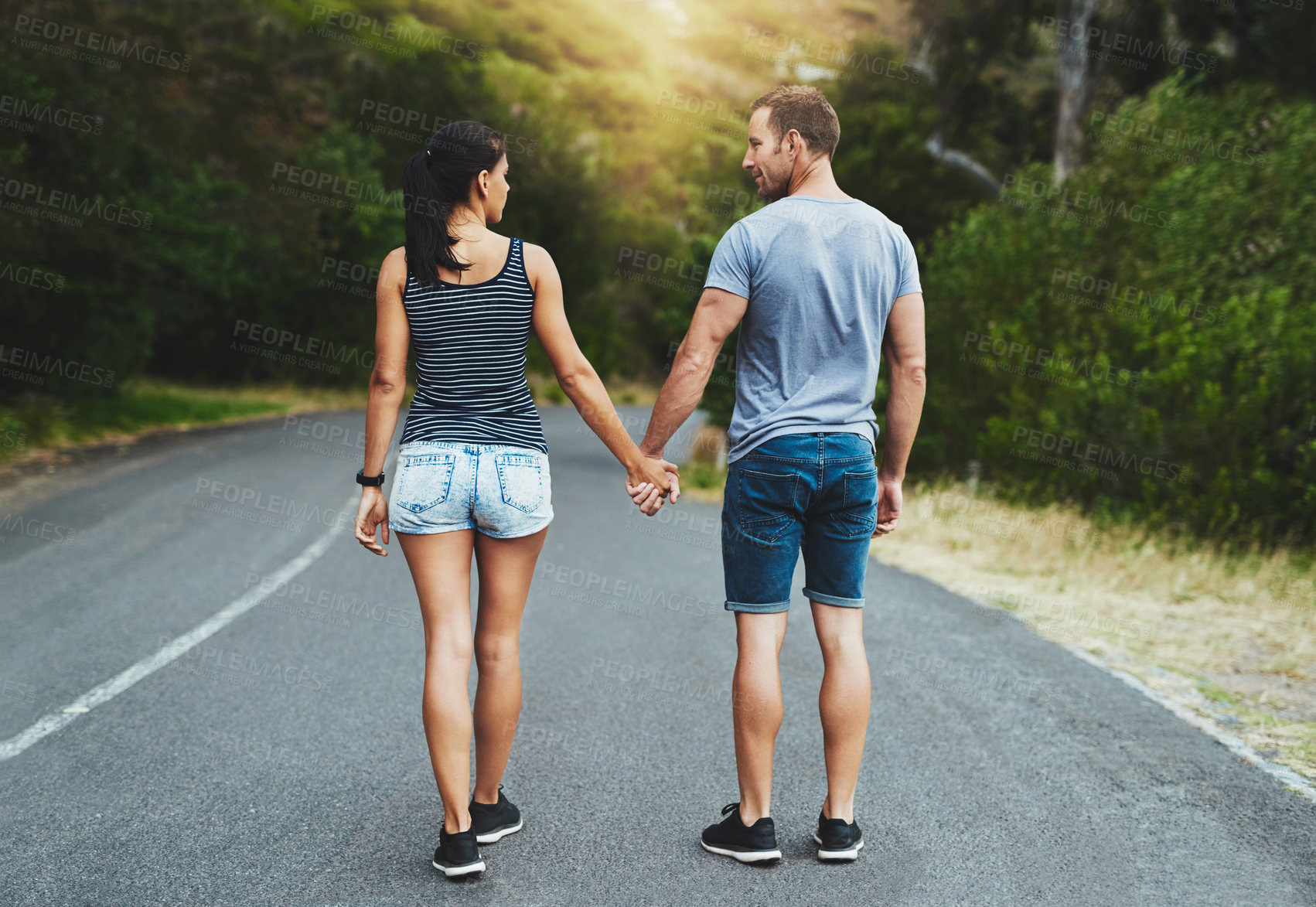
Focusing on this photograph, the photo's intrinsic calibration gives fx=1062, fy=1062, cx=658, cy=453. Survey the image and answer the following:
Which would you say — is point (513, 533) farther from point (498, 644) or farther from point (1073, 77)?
point (1073, 77)

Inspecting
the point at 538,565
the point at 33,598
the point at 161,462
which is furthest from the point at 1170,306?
the point at 161,462

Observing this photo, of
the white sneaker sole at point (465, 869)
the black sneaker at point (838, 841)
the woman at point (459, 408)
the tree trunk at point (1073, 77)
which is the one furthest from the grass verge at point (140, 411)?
the tree trunk at point (1073, 77)

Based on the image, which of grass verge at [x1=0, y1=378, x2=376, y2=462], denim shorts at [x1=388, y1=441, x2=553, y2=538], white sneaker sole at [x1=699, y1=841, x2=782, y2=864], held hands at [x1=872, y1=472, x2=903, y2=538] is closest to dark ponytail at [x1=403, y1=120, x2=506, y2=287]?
denim shorts at [x1=388, y1=441, x2=553, y2=538]

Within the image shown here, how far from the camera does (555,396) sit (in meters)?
38.2

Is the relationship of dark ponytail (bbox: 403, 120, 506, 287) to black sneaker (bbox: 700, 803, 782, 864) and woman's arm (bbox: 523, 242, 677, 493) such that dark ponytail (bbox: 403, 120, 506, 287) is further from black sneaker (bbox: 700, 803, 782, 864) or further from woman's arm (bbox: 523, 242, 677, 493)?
black sneaker (bbox: 700, 803, 782, 864)

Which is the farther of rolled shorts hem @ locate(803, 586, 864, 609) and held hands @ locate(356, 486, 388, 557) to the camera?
rolled shorts hem @ locate(803, 586, 864, 609)

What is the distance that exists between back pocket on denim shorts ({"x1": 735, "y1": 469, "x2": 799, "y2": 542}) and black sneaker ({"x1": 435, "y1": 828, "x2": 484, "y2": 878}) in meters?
1.21

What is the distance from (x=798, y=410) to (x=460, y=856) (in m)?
1.63

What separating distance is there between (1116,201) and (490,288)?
12.8 meters

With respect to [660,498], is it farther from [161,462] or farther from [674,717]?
[161,462]

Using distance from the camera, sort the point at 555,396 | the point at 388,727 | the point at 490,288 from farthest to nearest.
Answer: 1. the point at 555,396
2. the point at 388,727
3. the point at 490,288

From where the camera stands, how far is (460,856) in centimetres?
307

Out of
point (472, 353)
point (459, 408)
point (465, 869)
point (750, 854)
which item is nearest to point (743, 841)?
point (750, 854)

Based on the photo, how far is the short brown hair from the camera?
3223 mm
